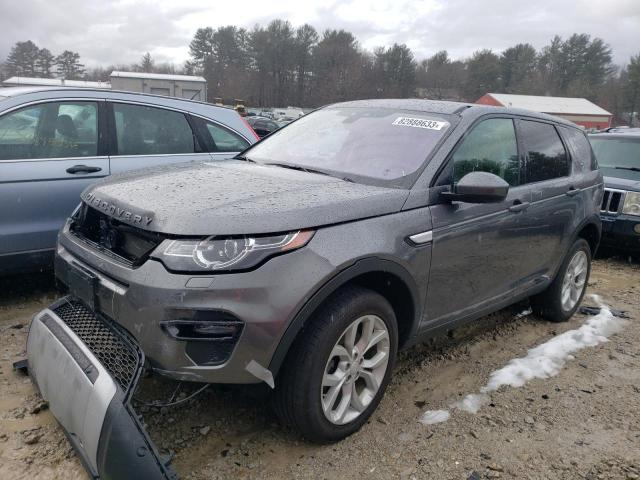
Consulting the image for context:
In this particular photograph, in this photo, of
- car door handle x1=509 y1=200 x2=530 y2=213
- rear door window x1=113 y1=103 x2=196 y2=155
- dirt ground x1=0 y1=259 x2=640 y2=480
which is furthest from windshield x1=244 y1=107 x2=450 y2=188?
dirt ground x1=0 y1=259 x2=640 y2=480

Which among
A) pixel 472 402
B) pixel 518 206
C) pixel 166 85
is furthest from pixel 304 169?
pixel 166 85

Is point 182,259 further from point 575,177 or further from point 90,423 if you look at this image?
point 575,177

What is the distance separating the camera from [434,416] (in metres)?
2.99

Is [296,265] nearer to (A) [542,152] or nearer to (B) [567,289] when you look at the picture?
(A) [542,152]

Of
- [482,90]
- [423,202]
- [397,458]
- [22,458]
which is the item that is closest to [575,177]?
[423,202]

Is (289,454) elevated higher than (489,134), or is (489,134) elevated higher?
(489,134)

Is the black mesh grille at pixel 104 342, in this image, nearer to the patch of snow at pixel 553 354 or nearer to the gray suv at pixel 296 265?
the gray suv at pixel 296 265

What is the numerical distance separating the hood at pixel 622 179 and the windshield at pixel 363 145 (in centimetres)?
456

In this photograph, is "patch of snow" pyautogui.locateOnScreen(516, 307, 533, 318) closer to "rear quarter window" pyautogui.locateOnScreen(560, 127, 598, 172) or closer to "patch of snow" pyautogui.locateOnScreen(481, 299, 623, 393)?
"patch of snow" pyautogui.locateOnScreen(481, 299, 623, 393)

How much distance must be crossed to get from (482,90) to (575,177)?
84.4 metres

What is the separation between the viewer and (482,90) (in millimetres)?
82375

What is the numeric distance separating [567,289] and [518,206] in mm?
1457

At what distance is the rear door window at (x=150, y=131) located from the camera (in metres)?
4.46

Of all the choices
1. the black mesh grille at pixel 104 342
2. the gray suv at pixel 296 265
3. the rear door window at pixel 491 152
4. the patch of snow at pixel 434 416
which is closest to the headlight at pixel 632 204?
the gray suv at pixel 296 265
